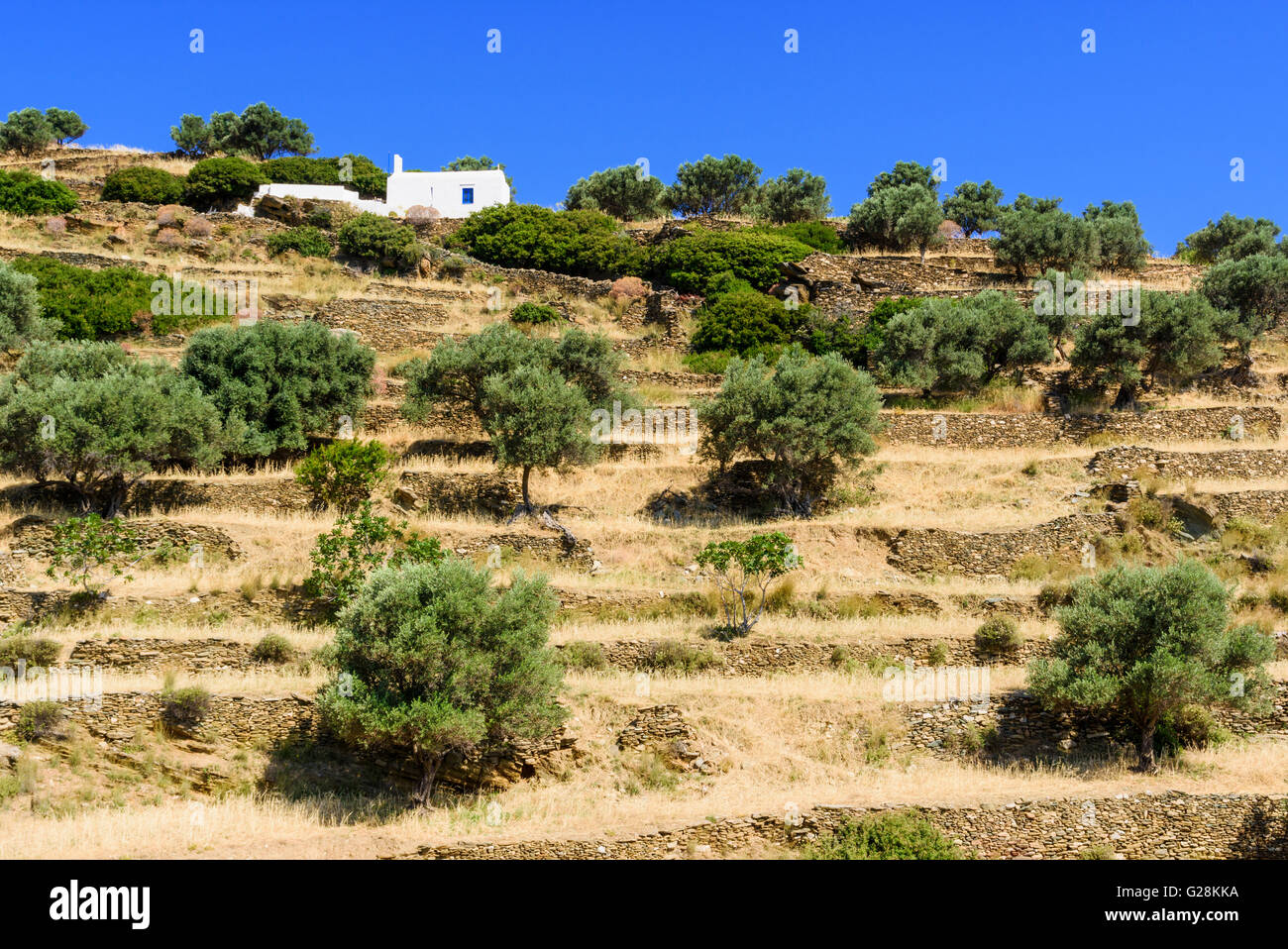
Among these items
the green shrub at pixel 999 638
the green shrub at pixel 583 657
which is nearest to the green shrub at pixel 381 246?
the green shrub at pixel 583 657

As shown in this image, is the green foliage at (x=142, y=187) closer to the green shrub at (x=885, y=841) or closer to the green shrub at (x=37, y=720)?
the green shrub at (x=37, y=720)

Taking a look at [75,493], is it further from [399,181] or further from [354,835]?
[399,181]

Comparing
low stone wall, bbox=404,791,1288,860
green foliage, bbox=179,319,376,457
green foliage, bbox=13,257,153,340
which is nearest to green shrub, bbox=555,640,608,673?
low stone wall, bbox=404,791,1288,860

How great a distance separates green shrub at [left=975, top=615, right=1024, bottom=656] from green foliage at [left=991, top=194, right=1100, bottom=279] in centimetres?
2365

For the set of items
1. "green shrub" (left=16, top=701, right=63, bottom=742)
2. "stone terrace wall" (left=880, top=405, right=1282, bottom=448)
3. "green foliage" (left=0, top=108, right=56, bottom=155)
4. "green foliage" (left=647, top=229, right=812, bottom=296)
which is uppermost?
"green foliage" (left=0, top=108, right=56, bottom=155)

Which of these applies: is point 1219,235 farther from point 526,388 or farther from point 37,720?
point 37,720

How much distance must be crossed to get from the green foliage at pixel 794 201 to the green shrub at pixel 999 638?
3566 cm

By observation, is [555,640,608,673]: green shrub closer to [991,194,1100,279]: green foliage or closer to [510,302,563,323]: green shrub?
[510,302,563,323]: green shrub

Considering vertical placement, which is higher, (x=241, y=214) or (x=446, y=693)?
(x=241, y=214)

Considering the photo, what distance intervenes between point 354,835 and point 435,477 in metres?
12.5

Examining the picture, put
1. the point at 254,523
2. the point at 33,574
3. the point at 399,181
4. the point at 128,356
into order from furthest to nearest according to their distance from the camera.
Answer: the point at 399,181, the point at 128,356, the point at 254,523, the point at 33,574

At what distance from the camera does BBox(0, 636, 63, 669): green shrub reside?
17828 mm
